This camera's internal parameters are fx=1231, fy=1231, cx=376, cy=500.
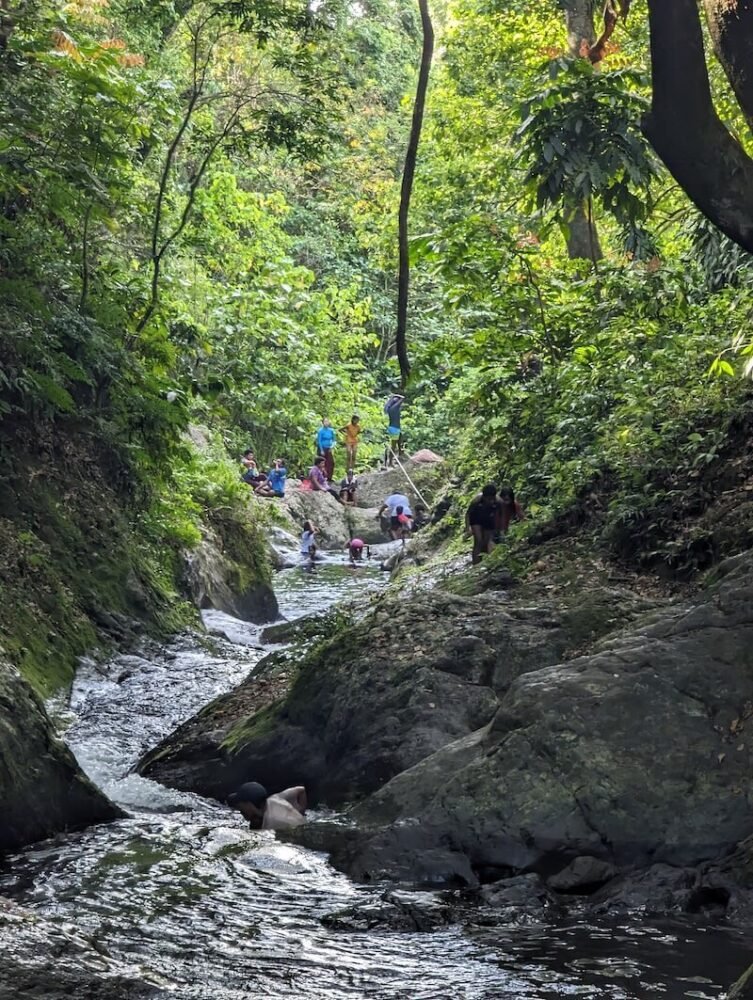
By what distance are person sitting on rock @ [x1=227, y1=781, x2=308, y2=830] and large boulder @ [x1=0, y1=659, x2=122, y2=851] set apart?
2.98 ft

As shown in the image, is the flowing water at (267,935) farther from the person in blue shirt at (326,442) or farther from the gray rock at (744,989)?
the person in blue shirt at (326,442)

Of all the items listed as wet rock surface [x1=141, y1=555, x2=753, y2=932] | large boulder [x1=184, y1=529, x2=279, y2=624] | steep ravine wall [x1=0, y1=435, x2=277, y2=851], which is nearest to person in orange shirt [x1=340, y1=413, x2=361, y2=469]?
large boulder [x1=184, y1=529, x2=279, y2=624]

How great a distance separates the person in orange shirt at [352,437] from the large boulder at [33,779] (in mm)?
25598

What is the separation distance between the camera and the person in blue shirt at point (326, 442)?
3183 cm

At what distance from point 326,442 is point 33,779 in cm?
2469

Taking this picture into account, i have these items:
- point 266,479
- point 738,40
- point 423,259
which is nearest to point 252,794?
point 738,40

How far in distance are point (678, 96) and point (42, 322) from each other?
30.3ft

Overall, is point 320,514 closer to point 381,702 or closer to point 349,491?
point 349,491

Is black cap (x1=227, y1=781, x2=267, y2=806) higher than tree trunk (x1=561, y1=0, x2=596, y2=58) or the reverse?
the reverse

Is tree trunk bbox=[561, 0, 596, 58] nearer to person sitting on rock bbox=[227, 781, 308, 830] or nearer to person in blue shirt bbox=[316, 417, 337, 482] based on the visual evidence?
person sitting on rock bbox=[227, 781, 308, 830]

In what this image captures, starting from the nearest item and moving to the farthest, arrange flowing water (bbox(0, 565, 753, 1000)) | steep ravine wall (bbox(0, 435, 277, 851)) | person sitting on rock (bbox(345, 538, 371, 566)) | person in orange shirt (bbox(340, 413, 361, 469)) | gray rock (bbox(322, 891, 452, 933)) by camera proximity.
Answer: flowing water (bbox(0, 565, 753, 1000)), gray rock (bbox(322, 891, 452, 933)), steep ravine wall (bbox(0, 435, 277, 851)), person sitting on rock (bbox(345, 538, 371, 566)), person in orange shirt (bbox(340, 413, 361, 469))

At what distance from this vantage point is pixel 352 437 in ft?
110

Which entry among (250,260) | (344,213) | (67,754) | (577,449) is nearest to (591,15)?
(577,449)

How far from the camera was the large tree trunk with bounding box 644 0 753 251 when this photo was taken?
21.5 feet
